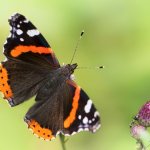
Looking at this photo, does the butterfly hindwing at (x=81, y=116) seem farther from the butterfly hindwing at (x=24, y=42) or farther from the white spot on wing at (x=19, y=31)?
the white spot on wing at (x=19, y=31)

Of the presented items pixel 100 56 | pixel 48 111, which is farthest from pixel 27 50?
pixel 100 56

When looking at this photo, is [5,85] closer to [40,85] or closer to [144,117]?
[40,85]

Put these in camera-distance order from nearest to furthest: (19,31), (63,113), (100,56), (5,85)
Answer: (63,113)
(5,85)
(19,31)
(100,56)

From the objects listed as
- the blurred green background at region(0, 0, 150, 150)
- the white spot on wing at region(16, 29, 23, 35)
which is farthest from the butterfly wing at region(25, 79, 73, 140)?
the blurred green background at region(0, 0, 150, 150)

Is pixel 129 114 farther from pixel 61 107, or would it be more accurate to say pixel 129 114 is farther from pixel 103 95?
pixel 61 107

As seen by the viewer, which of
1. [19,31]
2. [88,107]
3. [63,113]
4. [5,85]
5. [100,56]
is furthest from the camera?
[100,56]

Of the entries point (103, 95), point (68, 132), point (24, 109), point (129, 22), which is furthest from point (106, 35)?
point (68, 132)

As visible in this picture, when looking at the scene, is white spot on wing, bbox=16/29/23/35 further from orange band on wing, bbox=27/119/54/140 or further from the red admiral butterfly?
orange band on wing, bbox=27/119/54/140
